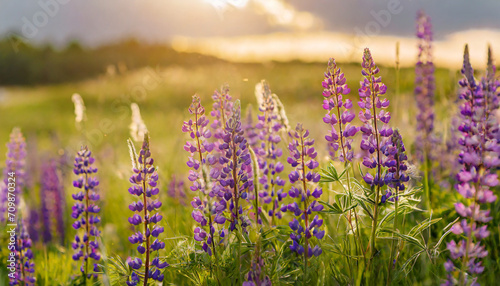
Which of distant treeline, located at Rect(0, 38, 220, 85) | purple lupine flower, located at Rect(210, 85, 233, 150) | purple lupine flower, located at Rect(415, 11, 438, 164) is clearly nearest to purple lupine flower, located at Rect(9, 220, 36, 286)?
purple lupine flower, located at Rect(210, 85, 233, 150)

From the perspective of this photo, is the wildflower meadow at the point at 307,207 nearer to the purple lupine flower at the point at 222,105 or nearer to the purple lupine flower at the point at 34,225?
the purple lupine flower at the point at 222,105

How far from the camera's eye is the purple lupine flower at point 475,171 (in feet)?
5.58

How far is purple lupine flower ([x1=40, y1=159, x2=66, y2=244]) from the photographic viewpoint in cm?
442

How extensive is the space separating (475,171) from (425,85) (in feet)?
11.3

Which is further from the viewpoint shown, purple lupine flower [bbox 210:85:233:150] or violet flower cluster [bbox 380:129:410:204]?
purple lupine flower [bbox 210:85:233:150]

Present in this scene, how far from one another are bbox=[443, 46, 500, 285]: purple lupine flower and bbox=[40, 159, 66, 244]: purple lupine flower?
378 cm

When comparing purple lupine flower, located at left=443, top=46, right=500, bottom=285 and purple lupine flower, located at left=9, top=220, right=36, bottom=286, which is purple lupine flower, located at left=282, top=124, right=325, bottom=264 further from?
purple lupine flower, located at left=9, top=220, right=36, bottom=286

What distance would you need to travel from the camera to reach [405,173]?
2.20 metres

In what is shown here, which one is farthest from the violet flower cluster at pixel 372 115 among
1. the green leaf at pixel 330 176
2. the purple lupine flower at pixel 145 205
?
the purple lupine flower at pixel 145 205

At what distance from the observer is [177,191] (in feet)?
15.5

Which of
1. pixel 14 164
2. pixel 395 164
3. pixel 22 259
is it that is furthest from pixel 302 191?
pixel 14 164

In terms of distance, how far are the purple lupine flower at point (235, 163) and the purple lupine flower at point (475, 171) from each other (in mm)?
973

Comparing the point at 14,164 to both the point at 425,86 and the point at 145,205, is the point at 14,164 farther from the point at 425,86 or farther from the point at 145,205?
the point at 425,86

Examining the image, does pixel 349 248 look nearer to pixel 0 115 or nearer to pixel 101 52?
pixel 0 115
